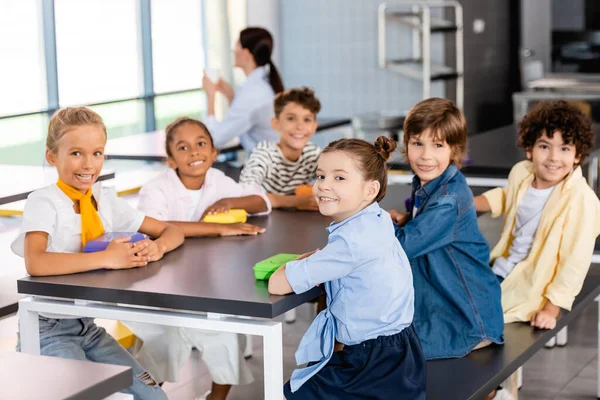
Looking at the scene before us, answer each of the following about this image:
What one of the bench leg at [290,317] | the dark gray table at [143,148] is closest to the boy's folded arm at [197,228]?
the dark gray table at [143,148]

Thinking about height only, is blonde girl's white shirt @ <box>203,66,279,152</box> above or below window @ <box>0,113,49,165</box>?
above

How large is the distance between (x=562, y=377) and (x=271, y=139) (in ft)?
6.39

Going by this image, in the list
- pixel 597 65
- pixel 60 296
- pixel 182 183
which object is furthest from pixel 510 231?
pixel 597 65

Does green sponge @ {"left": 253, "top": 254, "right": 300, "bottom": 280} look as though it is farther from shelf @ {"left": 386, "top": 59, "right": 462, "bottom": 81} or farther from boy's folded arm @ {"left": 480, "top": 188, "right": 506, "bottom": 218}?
shelf @ {"left": 386, "top": 59, "right": 462, "bottom": 81}

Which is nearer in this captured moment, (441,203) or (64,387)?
(64,387)

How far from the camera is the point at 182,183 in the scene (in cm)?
301

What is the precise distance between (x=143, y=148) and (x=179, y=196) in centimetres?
173

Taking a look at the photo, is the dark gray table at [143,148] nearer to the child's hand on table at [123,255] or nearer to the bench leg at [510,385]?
the child's hand on table at [123,255]

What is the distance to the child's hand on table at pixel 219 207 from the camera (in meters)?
2.94

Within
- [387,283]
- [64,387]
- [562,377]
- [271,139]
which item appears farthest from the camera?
[271,139]

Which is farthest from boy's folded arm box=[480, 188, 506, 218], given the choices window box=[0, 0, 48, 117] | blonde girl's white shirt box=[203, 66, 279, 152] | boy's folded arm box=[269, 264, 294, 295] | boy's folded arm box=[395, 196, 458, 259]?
window box=[0, 0, 48, 117]

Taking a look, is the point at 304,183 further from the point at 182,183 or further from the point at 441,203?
the point at 441,203

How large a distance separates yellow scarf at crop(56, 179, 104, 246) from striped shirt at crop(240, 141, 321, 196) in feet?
3.48

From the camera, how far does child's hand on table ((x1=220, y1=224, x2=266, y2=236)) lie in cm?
277
